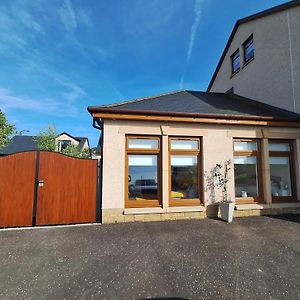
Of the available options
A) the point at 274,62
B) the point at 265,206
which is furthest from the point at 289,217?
the point at 274,62

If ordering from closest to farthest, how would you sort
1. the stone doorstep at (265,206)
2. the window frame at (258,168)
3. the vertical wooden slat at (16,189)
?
the vertical wooden slat at (16,189) → the stone doorstep at (265,206) → the window frame at (258,168)

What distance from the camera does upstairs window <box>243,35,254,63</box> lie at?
1241cm

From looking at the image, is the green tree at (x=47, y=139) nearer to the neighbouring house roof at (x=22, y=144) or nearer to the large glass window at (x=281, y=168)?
the neighbouring house roof at (x=22, y=144)

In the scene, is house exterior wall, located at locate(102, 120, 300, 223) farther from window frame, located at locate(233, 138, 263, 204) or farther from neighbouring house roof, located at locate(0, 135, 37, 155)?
neighbouring house roof, located at locate(0, 135, 37, 155)

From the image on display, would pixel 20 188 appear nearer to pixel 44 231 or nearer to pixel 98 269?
pixel 44 231

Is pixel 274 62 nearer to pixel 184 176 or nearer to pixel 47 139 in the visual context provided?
pixel 184 176

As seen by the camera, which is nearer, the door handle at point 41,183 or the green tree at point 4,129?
the door handle at point 41,183

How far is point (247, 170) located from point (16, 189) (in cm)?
830

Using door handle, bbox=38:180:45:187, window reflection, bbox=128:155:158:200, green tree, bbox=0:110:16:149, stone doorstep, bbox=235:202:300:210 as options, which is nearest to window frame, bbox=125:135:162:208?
window reflection, bbox=128:155:158:200

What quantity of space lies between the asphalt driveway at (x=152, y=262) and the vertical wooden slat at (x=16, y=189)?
0.54 meters

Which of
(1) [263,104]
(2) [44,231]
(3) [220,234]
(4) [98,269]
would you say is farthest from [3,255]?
(1) [263,104]

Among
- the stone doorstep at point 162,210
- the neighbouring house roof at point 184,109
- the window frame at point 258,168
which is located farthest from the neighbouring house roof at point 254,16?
the stone doorstep at point 162,210

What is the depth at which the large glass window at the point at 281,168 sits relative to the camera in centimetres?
864

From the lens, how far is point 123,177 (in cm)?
736
